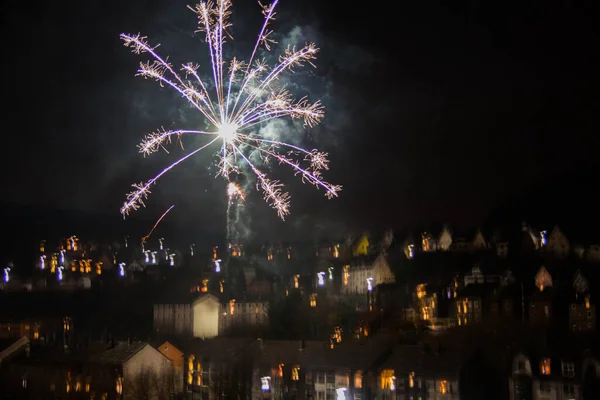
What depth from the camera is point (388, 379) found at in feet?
96.4

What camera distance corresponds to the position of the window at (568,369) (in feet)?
88.5

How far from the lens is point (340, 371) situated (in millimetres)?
30500

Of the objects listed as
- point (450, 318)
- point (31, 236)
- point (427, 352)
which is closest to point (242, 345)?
point (427, 352)

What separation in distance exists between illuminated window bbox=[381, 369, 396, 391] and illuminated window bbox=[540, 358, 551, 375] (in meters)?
6.00

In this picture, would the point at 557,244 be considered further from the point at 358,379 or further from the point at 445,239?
the point at 358,379

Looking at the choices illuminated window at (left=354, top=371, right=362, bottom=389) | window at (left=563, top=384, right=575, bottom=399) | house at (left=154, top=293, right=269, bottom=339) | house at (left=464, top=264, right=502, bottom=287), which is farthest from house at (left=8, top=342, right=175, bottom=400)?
house at (left=464, top=264, right=502, bottom=287)

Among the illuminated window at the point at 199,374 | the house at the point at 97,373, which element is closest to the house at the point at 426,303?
the illuminated window at the point at 199,374

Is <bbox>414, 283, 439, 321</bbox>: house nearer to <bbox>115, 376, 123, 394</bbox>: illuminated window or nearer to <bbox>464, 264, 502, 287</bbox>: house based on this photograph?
<bbox>464, 264, 502, 287</bbox>: house

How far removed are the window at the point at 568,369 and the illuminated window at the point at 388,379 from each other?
6825mm

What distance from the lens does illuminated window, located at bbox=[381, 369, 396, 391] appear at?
95.7 ft

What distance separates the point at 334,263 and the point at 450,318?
1456cm

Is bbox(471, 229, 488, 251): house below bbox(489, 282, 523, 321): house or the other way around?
the other way around

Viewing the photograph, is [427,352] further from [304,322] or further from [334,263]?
[334,263]

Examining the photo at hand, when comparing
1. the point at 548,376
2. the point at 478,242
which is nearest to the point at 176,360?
the point at 548,376
